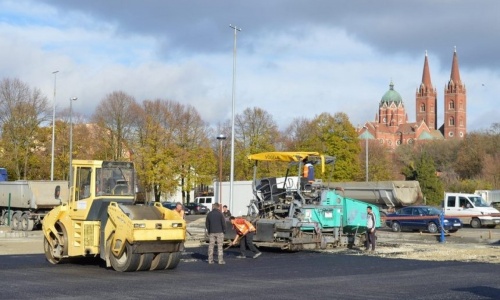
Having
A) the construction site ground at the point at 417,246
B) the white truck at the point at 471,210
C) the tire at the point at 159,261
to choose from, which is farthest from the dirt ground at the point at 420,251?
the white truck at the point at 471,210

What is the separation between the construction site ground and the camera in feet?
77.6

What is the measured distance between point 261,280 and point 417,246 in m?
13.3

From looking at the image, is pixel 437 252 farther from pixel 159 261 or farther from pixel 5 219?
pixel 5 219

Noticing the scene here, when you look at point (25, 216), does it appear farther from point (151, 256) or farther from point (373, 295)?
point (373, 295)

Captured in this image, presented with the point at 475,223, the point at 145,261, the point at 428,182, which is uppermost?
the point at 428,182

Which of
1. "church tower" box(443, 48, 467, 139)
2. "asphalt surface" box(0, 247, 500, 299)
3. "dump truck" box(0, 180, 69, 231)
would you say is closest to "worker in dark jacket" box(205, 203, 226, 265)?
"asphalt surface" box(0, 247, 500, 299)

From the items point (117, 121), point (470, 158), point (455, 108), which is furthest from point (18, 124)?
point (455, 108)

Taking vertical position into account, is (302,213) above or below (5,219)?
above

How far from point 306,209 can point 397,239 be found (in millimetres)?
9645

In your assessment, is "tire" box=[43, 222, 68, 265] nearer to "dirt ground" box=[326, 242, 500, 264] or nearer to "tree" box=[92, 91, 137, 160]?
"dirt ground" box=[326, 242, 500, 264]

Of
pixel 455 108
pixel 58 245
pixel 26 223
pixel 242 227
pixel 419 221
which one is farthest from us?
pixel 455 108

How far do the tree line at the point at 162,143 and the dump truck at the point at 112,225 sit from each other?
35.5 meters

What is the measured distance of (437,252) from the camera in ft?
81.6

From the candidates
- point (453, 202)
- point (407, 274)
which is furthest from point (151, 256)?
point (453, 202)
